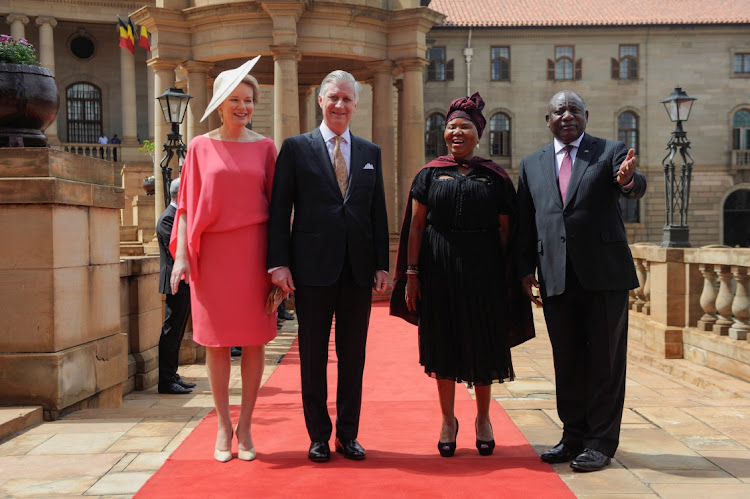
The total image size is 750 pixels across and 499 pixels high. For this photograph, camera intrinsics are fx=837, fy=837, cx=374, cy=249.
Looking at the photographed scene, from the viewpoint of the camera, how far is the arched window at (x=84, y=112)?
4978cm

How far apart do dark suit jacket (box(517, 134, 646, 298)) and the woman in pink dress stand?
63.4 inches

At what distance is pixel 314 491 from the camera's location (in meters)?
4.25

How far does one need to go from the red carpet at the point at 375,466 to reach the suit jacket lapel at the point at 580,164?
5.29 feet

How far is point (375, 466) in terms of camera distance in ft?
15.6

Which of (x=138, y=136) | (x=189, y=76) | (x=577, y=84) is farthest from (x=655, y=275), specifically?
(x=138, y=136)

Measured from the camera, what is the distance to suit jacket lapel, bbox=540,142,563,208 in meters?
5.01

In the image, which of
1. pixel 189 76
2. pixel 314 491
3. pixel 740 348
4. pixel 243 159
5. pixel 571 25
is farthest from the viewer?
pixel 571 25

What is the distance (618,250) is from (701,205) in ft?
156

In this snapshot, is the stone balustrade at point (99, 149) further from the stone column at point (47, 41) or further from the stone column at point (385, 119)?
the stone column at point (385, 119)

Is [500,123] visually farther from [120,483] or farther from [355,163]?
[120,483]

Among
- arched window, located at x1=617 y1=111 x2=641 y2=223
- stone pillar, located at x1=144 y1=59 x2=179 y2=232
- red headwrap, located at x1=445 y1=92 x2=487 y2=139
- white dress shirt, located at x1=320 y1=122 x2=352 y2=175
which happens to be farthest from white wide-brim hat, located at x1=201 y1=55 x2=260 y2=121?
arched window, located at x1=617 y1=111 x2=641 y2=223

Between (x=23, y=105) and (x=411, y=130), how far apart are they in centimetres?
1477

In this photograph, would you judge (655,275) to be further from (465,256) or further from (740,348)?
(465,256)

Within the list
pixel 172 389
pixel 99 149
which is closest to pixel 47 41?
pixel 99 149
